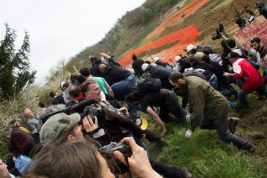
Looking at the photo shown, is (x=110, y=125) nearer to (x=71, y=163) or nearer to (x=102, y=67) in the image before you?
(x=71, y=163)

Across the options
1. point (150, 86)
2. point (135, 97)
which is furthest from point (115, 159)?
point (135, 97)

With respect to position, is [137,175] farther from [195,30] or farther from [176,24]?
[176,24]

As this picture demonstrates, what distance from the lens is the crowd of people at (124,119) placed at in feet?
7.02

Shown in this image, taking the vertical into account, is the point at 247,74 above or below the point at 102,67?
below

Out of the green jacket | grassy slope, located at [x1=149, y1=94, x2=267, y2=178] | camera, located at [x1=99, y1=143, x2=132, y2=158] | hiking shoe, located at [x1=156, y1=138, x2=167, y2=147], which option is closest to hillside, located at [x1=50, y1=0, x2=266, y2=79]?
grassy slope, located at [x1=149, y1=94, x2=267, y2=178]

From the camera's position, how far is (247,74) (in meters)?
8.62

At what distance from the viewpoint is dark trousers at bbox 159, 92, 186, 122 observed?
8.80m

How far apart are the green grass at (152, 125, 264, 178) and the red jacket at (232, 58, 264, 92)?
1.35 metres

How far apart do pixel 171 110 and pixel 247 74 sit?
1.79 metres

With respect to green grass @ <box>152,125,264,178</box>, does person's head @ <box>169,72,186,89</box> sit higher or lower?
higher

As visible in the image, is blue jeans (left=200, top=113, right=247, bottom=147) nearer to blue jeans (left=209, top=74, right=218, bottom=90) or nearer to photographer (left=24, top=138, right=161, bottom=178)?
blue jeans (left=209, top=74, right=218, bottom=90)

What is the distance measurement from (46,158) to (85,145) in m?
0.22

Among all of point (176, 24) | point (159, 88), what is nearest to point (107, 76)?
point (159, 88)

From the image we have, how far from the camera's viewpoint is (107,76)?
10211 mm
